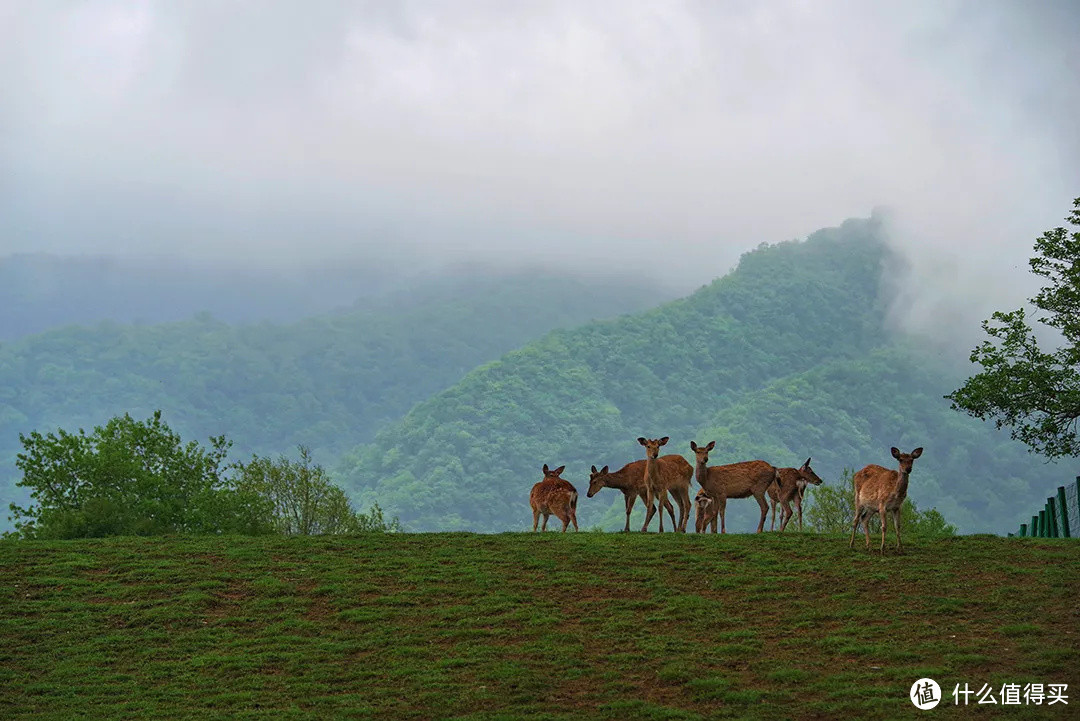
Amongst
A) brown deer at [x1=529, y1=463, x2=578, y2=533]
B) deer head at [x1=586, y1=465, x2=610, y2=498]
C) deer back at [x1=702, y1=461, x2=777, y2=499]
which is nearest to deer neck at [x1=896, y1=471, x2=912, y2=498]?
deer back at [x1=702, y1=461, x2=777, y2=499]

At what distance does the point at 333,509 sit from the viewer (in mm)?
66750

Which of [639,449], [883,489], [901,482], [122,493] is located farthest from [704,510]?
[639,449]

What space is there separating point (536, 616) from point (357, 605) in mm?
3432

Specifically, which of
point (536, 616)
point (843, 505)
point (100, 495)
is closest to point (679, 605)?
point (536, 616)

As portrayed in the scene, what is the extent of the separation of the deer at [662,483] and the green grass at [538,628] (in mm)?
2604

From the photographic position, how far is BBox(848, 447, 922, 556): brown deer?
22.1 meters

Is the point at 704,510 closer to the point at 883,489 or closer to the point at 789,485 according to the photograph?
the point at 789,485

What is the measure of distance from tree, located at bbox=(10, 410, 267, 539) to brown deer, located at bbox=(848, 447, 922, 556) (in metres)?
25.7

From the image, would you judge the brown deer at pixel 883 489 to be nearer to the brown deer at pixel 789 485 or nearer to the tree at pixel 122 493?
the brown deer at pixel 789 485

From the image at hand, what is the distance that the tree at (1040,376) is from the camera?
30328mm

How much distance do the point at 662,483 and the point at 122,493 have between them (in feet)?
76.2

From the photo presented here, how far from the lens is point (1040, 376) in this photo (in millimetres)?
30266

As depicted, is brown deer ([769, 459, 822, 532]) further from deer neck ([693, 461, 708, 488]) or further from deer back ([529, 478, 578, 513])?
deer back ([529, 478, 578, 513])

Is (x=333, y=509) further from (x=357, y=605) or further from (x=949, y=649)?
(x=949, y=649)
